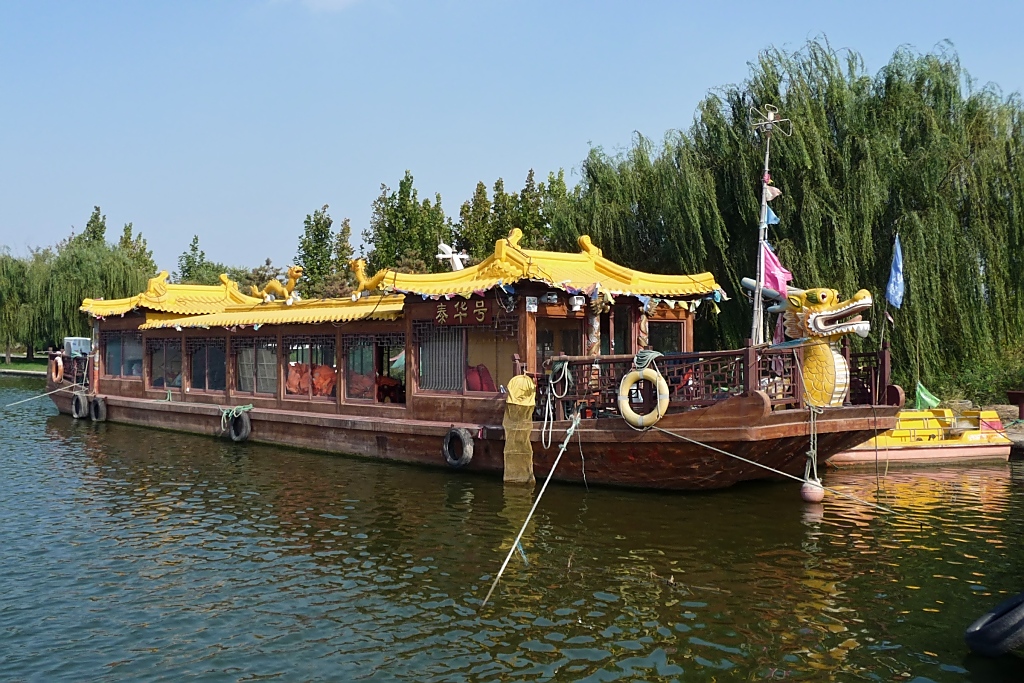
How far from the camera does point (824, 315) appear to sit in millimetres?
10695

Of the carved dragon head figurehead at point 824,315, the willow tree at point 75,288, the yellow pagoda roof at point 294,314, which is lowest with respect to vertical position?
the carved dragon head figurehead at point 824,315

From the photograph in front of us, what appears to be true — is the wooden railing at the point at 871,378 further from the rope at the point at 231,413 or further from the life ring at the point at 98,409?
the life ring at the point at 98,409

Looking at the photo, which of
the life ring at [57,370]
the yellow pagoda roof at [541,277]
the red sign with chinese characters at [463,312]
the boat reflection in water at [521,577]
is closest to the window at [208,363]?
the yellow pagoda roof at [541,277]

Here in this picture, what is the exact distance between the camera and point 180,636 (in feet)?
21.5

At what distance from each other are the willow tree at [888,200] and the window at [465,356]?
6809 mm

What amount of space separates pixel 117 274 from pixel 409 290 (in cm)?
2905

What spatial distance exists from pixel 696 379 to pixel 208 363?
456 inches

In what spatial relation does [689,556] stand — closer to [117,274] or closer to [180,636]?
[180,636]

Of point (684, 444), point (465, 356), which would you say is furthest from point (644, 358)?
point (465, 356)

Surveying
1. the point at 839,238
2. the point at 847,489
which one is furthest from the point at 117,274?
the point at 847,489

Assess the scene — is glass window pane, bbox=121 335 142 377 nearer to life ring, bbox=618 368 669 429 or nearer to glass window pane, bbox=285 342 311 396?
glass window pane, bbox=285 342 311 396

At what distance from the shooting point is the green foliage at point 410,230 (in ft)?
95.2

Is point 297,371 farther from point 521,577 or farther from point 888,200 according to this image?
point 888,200

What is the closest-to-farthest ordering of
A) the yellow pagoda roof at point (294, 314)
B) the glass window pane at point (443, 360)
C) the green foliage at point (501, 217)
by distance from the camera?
the glass window pane at point (443, 360) < the yellow pagoda roof at point (294, 314) < the green foliage at point (501, 217)
